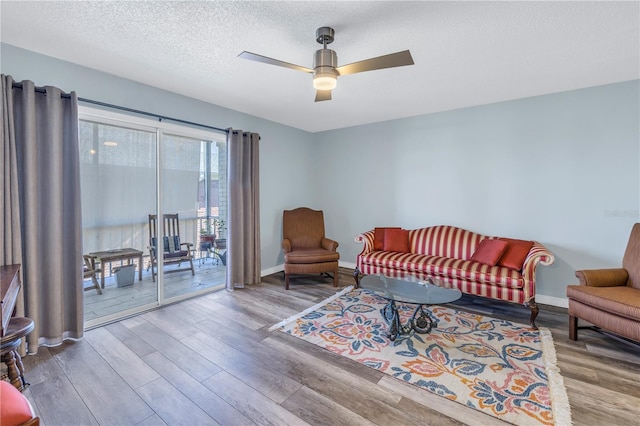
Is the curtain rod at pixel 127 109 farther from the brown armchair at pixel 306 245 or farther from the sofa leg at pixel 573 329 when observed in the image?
the sofa leg at pixel 573 329

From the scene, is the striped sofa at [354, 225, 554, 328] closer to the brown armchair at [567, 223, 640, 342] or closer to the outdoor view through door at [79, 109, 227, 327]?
the brown armchair at [567, 223, 640, 342]

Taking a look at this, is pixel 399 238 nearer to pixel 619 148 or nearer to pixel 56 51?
pixel 619 148

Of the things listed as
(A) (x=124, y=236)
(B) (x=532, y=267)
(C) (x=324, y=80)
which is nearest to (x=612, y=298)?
(B) (x=532, y=267)

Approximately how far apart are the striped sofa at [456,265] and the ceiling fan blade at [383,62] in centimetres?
252

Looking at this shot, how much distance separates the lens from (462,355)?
2453 millimetres

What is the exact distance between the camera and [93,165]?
3.09 metres

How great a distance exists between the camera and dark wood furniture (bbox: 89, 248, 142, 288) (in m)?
3.24

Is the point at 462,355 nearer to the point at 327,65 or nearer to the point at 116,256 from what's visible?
the point at 327,65

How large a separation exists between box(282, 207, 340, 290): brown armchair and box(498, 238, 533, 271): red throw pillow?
2138 mm

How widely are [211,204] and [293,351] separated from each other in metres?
2.56

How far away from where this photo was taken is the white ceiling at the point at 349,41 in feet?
6.50

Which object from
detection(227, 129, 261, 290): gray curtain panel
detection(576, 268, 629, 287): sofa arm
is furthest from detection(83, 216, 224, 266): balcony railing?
detection(576, 268, 629, 287): sofa arm

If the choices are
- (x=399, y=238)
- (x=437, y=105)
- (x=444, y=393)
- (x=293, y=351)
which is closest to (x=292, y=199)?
(x=399, y=238)

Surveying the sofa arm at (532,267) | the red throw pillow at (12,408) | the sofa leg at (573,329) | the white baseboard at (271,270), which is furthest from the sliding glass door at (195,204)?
the sofa leg at (573,329)
